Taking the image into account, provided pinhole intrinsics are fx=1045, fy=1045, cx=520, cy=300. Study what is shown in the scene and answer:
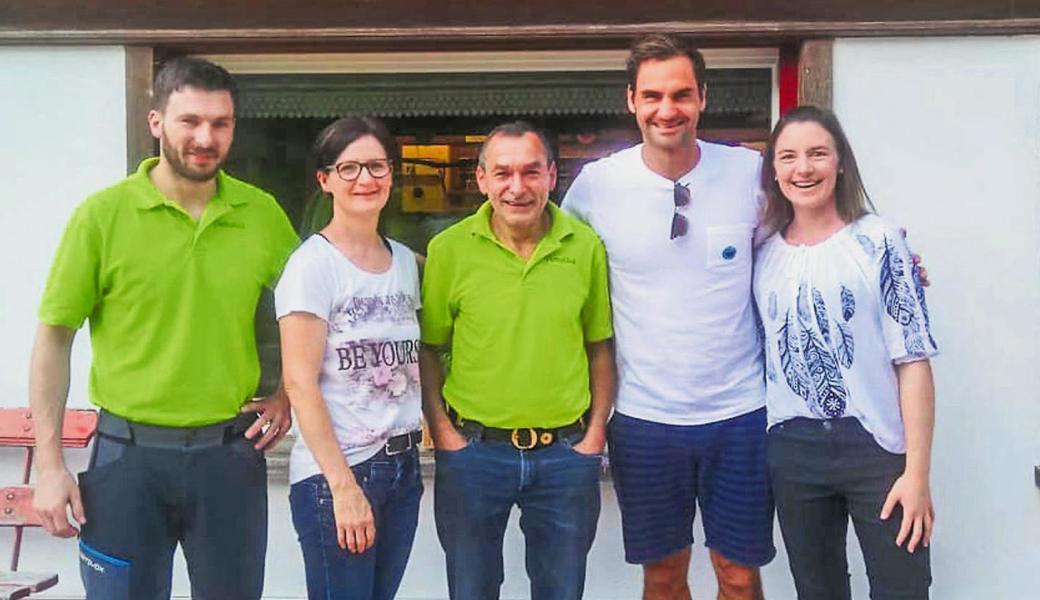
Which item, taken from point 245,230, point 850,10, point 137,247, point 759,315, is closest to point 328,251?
point 245,230

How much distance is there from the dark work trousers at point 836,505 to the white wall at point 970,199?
55.7 inches

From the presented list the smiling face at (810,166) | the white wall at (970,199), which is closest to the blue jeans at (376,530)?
the smiling face at (810,166)

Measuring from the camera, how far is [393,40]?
3924 millimetres

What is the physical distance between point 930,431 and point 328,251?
1.57 metres

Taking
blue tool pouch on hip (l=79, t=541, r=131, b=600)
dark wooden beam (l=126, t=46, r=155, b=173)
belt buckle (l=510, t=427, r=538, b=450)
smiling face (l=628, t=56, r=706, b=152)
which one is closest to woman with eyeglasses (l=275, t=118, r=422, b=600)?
belt buckle (l=510, t=427, r=538, b=450)

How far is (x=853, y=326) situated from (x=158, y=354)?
172 centimetres

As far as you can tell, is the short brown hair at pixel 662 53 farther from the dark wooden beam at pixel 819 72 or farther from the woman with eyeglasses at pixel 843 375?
the dark wooden beam at pixel 819 72

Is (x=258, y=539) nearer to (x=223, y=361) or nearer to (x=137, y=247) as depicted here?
(x=223, y=361)

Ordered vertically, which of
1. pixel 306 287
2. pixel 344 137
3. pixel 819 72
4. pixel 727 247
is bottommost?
pixel 306 287

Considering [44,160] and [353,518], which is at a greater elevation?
[44,160]

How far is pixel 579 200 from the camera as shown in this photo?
307 cm

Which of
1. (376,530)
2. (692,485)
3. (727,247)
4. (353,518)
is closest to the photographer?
(353,518)

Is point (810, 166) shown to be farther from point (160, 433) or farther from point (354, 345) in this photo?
point (160, 433)

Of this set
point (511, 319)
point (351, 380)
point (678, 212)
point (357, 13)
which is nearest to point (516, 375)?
point (511, 319)
